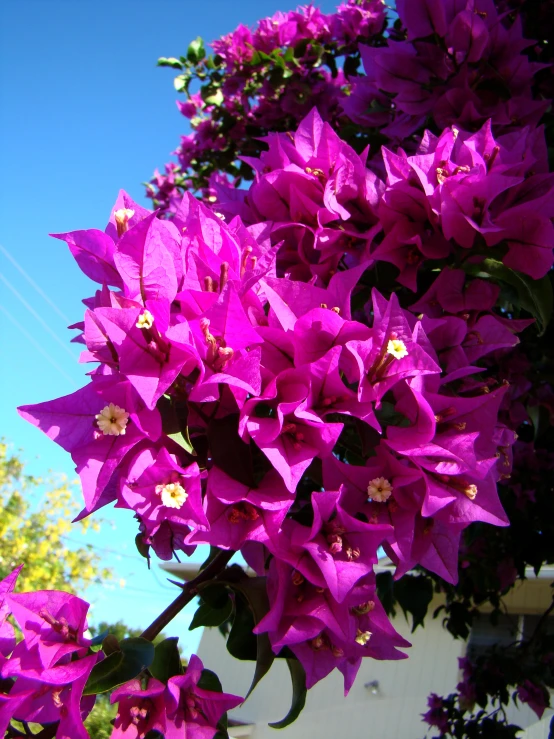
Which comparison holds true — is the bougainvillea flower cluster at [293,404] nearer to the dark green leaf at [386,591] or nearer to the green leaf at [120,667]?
the green leaf at [120,667]

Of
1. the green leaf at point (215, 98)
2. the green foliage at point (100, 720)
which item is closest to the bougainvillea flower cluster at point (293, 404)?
the green leaf at point (215, 98)

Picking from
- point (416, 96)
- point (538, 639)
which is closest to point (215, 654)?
point (538, 639)

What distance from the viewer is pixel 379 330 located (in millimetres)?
762

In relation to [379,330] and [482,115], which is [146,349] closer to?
[379,330]

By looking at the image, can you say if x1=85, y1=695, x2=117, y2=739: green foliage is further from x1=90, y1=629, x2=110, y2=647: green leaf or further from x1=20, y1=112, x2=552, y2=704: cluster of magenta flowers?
A: x1=20, y1=112, x2=552, y2=704: cluster of magenta flowers

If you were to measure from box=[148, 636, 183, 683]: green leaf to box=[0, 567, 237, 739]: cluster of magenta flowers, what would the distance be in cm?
1

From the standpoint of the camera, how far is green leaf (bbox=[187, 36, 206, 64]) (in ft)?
9.14

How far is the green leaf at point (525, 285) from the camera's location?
3.13 ft

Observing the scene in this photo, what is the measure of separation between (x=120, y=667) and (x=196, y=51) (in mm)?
2561

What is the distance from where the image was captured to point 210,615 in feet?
2.99

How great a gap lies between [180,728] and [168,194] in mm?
2881

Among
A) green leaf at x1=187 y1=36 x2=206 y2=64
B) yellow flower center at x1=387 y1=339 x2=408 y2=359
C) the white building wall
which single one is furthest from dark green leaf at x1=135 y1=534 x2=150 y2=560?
the white building wall

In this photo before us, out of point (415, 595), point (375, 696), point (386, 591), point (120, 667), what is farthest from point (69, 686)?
point (375, 696)

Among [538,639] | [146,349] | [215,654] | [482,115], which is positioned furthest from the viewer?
[215,654]
